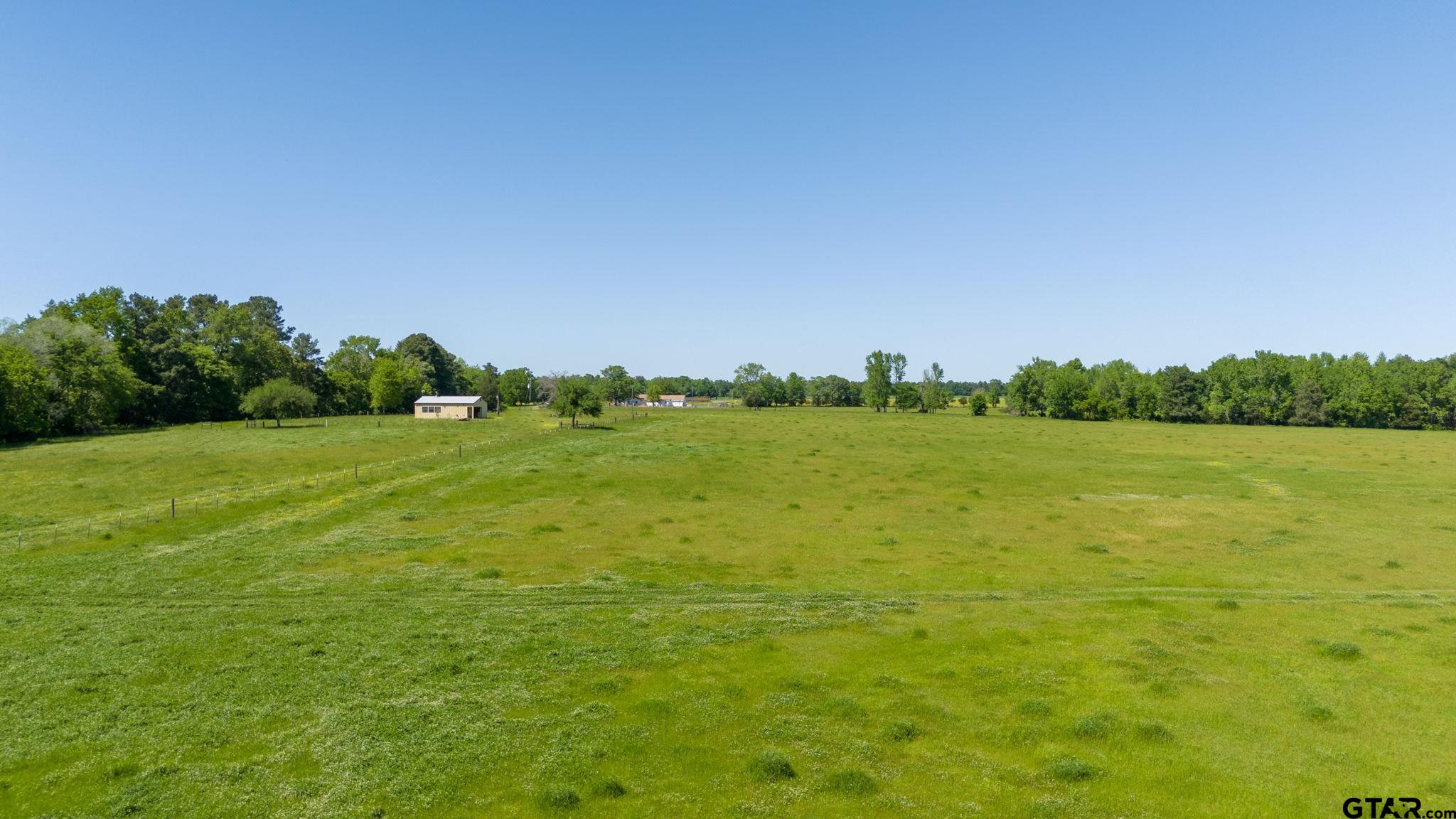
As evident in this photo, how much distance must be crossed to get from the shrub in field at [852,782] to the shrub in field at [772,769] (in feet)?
2.96

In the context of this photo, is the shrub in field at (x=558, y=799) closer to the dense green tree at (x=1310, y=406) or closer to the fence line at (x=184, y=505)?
the fence line at (x=184, y=505)

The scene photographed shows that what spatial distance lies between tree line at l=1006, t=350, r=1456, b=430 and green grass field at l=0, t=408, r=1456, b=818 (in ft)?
470

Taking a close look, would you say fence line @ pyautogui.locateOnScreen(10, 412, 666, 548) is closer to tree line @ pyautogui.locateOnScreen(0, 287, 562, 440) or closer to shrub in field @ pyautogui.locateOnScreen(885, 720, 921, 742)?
shrub in field @ pyautogui.locateOnScreen(885, 720, 921, 742)

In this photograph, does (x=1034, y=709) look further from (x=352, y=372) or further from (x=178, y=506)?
(x=352, y=372)

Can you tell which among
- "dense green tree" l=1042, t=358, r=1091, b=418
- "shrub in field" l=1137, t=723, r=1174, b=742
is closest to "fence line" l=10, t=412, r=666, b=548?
"shrub in field" l=1137, t=723, r=1174, b=742

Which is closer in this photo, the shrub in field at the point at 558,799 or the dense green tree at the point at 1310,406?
the shrub in field at the point at 558,799

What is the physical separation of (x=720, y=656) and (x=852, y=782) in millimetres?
7744

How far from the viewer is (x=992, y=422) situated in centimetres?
16100

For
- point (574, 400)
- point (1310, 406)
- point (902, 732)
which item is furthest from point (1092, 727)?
point (1310, 406)

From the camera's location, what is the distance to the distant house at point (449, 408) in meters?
135

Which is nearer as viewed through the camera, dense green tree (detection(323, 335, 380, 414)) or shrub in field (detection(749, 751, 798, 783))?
shrub in field (detection(749, 751, 798, 783))

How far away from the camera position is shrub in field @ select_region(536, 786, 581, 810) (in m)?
13.7

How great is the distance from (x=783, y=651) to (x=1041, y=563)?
1786 centimetres

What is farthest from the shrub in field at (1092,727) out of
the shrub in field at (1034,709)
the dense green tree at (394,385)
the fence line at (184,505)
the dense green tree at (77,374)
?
the dense green tree at (394,385)
